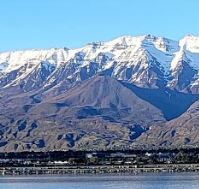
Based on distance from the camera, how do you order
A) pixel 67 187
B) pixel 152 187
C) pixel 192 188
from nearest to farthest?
1. pixel 192 188
2. pixel 152 187
3. pixel 67 187

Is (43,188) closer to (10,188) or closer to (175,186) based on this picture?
(10,188)

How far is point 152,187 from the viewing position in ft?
451

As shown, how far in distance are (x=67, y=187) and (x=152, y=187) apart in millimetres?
16596

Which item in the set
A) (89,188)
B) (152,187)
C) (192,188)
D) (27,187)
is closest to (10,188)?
(27,187)

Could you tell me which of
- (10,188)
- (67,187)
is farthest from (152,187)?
(10,188)

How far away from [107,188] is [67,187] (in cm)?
974

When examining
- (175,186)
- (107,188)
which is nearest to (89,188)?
(107,188)

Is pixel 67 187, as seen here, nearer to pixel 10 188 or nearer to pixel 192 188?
pixel 10 188

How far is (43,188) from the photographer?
14362 centimetres

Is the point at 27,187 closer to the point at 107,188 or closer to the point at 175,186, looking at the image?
the point at 107,188

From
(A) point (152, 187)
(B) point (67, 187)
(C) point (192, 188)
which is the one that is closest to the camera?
(C) point (192, 188)

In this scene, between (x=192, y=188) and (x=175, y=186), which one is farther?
(x=175, y=186)

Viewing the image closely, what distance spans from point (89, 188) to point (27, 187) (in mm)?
14974

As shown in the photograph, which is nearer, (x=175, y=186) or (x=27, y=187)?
(x=175, y=186)
